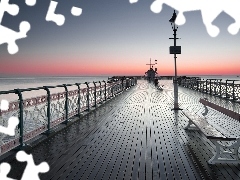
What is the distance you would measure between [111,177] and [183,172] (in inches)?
47.0

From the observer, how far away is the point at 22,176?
397 cm

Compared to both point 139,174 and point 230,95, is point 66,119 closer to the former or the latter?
point 139,174

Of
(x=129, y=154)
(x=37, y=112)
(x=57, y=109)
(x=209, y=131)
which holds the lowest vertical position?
(x=129, y=154)

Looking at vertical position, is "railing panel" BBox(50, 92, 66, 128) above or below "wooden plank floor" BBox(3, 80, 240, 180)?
above

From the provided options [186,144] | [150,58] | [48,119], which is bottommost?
[186,144]

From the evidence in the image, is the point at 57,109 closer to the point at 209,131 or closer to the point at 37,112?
the point at 37,112

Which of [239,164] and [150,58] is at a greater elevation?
[150,58]

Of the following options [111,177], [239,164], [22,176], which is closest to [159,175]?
[111,177]

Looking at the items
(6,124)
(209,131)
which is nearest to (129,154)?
(209,131)

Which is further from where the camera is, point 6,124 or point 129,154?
point 129,154

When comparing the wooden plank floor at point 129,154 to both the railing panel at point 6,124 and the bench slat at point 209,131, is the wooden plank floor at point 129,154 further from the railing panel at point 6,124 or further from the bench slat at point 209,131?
the bench slat at point 209,131

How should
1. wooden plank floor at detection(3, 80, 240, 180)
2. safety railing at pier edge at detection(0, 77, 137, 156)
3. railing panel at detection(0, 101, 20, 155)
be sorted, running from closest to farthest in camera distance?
1. wooden plank floor at detection(3, 80, 240, 180)
2. railing panel at detection(0, 101, 20, 155)
3. safety railing at pier edge at detection(0, 77, 137, 156)

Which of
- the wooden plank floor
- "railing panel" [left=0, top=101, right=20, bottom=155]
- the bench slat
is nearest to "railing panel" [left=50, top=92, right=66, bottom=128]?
the wooden plank floor

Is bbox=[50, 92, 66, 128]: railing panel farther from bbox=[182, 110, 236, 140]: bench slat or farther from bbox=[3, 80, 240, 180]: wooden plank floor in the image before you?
bbox=[182, 110, 236, 140]: bench slat
